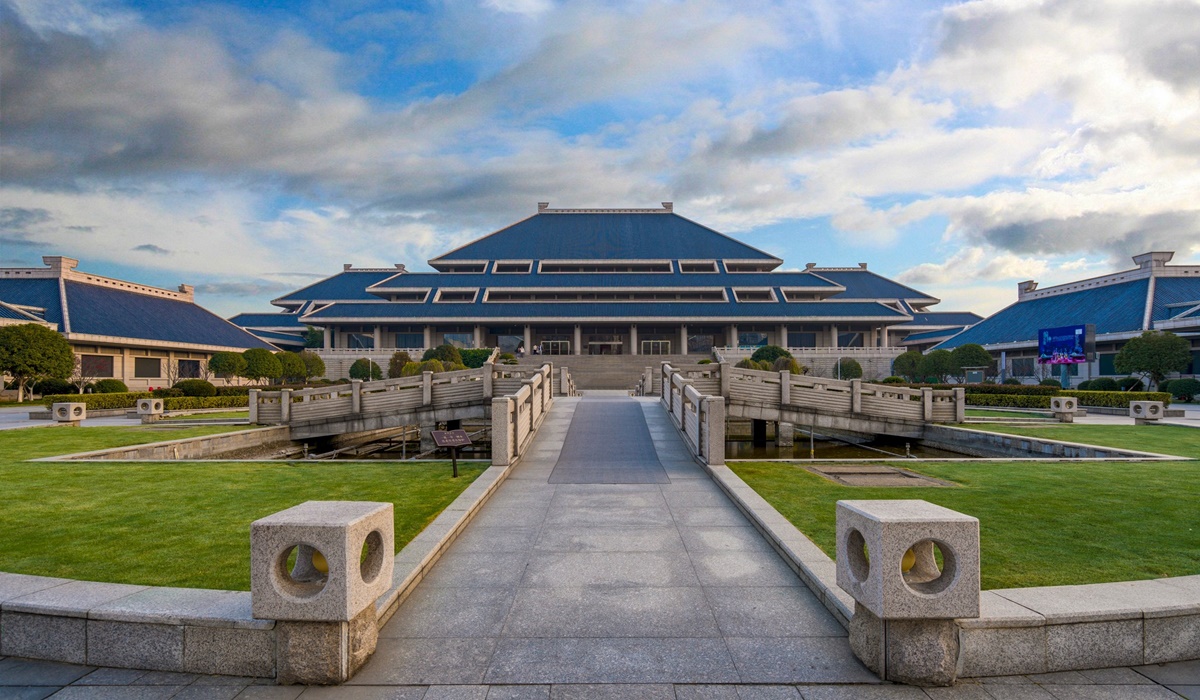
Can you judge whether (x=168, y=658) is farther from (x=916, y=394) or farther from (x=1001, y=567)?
(x=916, y=394)

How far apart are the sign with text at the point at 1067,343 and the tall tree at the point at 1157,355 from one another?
1.78m

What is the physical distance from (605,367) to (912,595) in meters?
41.9

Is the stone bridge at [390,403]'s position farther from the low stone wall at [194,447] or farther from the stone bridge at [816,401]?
the stone bridge at [816,401]

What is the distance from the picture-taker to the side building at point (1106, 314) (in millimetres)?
36375

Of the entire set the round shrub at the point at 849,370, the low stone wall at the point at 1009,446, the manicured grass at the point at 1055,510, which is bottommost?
the low stone wall at the point at 1009,446

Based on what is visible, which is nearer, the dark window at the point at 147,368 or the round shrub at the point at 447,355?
the round shrub at the point at 447,355

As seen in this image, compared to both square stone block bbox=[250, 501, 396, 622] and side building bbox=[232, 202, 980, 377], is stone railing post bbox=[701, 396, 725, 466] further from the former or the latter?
side building bbox=[232, 202, 980, 377]

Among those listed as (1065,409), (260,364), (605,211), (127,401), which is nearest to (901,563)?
(1065,409)

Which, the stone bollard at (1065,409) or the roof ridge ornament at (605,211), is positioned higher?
the roof ridge ornament at (605,211)

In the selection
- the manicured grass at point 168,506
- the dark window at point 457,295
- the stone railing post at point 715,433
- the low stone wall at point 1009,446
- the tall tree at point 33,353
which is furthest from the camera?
the dark window at point 457,295

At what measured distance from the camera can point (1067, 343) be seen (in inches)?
1277

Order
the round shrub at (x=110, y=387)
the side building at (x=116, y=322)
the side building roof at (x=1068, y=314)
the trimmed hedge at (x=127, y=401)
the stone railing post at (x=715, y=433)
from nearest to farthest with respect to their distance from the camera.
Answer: the stone railing post at (x=715, y=433) < the trimmed hedge at (x=127, y=401) < the round shrub at (x=110, y=387) < the side building at (x=116, y=322) < the side building roof at (x=1068, y=314)

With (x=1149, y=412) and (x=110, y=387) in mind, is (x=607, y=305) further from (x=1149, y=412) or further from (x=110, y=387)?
(x=1149, y=412)

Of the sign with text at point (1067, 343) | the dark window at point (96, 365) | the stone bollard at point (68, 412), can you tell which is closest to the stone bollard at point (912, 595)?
the stone bollard at point (68, 412)
